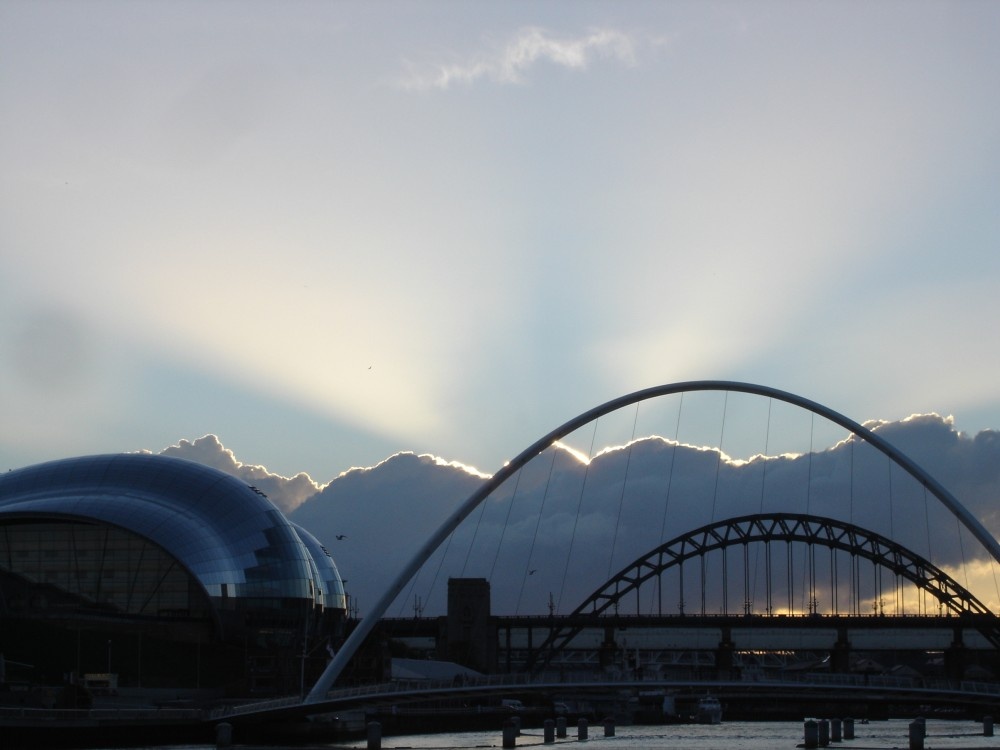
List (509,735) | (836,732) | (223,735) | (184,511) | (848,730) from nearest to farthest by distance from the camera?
(223,735), (509,735), (836,732), (848,730), (184,511)

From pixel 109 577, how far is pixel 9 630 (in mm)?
→ 8305

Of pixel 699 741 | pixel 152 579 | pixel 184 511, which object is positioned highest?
pixel 184 511

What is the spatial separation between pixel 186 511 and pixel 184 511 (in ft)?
0.54

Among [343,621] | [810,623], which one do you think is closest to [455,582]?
[343,621]

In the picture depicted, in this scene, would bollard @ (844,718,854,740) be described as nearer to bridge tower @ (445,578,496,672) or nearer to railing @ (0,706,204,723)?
railing @ (0,706,204,723)

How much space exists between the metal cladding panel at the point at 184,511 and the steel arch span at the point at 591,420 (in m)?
22.5

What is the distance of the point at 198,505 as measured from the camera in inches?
3750

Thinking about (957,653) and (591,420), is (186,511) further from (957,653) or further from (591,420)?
(957,653)

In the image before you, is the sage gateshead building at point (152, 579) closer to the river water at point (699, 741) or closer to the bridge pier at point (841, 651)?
the river water at point (699, 741)

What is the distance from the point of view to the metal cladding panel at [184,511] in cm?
9231

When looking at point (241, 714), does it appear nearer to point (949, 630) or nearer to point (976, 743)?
point (976, 743)

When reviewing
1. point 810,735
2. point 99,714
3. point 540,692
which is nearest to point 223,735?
point 99,714

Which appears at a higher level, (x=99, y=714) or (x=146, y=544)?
(x=146, y=544)

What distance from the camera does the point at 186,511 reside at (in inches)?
3718
